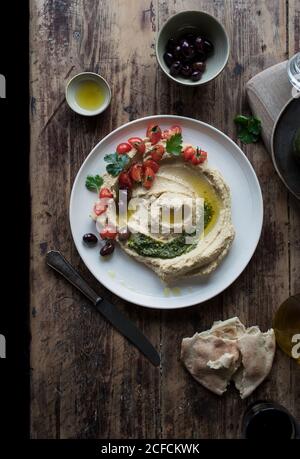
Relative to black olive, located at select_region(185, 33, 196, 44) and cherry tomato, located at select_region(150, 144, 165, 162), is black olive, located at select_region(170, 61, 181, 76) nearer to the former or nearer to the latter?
black olive, located at select_region(185, 33, 196, 44)

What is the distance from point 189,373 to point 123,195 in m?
0.98

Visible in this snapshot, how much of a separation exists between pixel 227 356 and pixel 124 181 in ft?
3.34

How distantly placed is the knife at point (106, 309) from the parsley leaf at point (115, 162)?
1.67ft

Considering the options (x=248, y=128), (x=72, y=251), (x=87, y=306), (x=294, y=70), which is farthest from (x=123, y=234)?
(x=294, y=70)

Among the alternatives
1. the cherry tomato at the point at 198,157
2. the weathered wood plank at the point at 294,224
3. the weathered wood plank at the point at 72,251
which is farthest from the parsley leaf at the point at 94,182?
the weathered wood plank at the point at 294,224

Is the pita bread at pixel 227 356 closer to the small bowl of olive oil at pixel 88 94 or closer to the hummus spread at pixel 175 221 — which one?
the hummus spread at pixel 175 221

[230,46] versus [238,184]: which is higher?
[230,46]

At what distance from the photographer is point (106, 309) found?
3010 millimetres

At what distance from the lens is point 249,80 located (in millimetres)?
3057

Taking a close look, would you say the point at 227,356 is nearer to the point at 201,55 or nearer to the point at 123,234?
the point at 123,234

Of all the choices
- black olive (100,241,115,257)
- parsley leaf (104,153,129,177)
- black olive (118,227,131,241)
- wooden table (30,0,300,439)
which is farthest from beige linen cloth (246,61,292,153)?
black olive (100,241,115,257)
